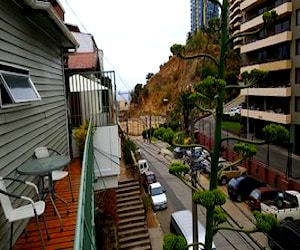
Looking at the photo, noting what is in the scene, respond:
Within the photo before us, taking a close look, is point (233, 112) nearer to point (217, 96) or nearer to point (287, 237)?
point (287, 237)

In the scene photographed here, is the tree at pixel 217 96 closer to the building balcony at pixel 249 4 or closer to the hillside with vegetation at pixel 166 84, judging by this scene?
the building balcony at pixel 249 4

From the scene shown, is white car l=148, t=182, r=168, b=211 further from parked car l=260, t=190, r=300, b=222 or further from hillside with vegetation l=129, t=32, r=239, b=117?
hillside with vegetation l=129, t=32, r=239, b=117

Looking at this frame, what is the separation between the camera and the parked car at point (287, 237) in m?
12.0

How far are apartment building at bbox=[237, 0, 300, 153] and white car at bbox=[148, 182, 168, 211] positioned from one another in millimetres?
7170

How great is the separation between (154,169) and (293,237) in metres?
17.7

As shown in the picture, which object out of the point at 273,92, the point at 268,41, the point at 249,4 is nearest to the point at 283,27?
the point at 268,41

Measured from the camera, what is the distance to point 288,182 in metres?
18.5

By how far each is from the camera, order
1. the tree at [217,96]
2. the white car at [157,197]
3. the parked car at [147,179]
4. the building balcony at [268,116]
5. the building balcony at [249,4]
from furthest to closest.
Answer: the building balcony at [249,4] < the building balcony at [268,116] < the parked car at [147,179] < the white car at [157,197] < the tree at [217,96]

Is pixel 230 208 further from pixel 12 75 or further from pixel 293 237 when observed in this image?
pixel 12 75

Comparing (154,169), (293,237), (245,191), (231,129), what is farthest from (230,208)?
(231,129)

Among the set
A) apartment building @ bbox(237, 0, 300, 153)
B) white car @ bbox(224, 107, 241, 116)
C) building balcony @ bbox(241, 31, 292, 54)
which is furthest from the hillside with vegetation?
apartment building @ bbox(237, 0, 300, 153)

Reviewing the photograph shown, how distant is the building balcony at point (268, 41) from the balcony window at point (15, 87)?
73.3 ft

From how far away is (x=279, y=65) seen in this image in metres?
25.2

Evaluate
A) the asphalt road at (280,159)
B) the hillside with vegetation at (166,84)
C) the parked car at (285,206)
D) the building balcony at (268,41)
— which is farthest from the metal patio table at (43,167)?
the hillside with vegetation at (166,84)
